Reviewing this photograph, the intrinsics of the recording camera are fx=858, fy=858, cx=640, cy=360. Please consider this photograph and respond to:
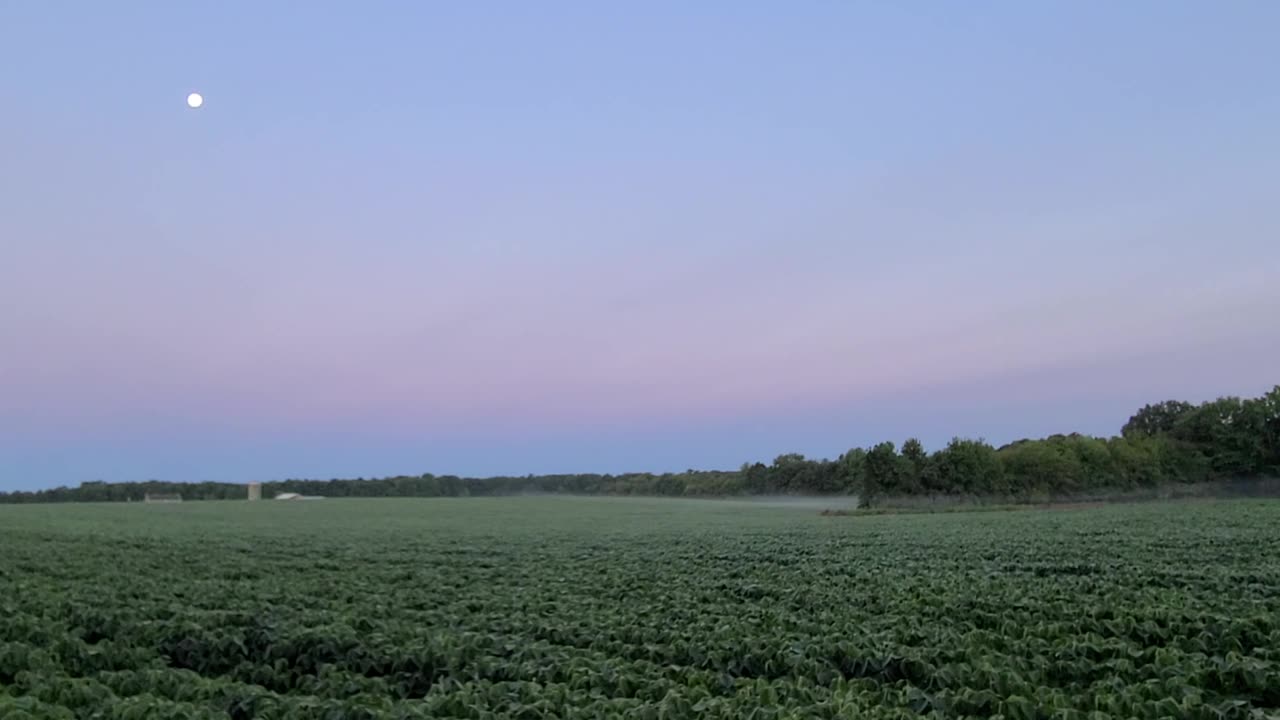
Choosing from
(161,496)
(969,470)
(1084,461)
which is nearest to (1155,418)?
(1084,461)

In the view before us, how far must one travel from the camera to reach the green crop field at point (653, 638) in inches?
303

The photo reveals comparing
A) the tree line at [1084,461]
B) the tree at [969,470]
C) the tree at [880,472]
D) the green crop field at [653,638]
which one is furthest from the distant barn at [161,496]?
the green crop field at [653,638]

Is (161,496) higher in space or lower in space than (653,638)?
lower

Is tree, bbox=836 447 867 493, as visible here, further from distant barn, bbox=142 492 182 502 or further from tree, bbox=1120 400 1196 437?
distant barn, bbox=142 492 182 502

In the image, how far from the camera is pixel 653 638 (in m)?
11.2

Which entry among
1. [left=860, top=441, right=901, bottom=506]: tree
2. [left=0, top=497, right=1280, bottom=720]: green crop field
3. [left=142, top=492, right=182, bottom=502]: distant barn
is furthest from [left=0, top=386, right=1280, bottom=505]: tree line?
[left=0, top=497, right=1280, bottom=720]: green crop field

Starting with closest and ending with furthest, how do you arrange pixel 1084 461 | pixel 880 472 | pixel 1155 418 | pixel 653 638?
pixel 653 638 < pixel 880 472 < pixel 1084 461 < pixel 1155 418

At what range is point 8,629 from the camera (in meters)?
12.1

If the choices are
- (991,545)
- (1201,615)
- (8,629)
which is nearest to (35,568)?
(8,629)

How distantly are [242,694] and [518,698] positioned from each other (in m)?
2.72

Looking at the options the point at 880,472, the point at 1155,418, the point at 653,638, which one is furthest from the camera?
the point at 1155,418

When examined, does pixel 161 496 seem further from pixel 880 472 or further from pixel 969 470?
pixel 969 470

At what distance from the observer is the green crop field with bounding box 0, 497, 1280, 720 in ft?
25.3

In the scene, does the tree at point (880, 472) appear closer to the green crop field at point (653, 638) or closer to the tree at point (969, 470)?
the tree at point (969, 470)
